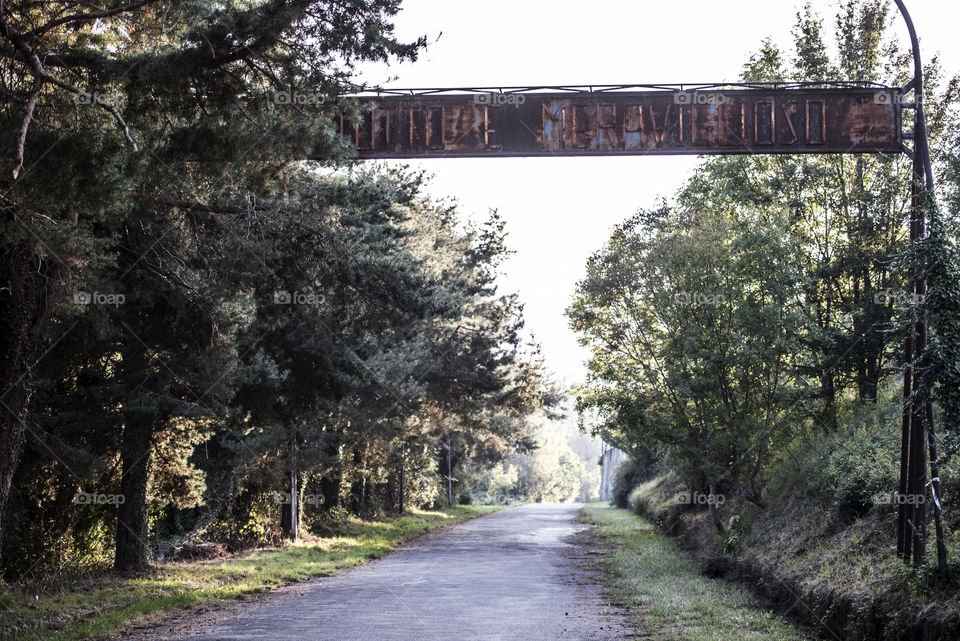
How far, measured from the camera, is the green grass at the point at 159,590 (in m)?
10.4

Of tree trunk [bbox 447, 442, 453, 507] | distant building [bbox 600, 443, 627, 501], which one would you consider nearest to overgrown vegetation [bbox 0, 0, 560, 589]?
tree trunk [bbox 447, 442, 453, 507]

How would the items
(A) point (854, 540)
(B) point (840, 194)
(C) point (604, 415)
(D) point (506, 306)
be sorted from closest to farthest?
(A) point (854, 540) < (C) point (604, 415) < (B) point (840, 194) < (D) point (506, 306)

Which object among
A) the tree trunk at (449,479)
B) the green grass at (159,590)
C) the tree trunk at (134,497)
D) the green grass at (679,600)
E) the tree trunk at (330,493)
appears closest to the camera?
the green grass at (679,600)

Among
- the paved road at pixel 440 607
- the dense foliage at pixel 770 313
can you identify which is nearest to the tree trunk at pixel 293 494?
the paved road at pixel 440 607

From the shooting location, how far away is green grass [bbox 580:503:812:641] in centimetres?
1024

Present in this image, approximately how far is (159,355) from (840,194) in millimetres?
19393

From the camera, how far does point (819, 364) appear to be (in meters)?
20.0

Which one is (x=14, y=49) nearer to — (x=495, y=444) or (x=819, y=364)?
(x=819, y=364)

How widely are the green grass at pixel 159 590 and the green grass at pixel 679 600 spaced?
20.8 feet

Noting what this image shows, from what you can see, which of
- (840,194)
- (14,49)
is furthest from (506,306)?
(14,49)

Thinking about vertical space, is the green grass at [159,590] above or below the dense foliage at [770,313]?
below

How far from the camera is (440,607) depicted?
1209 centimetres

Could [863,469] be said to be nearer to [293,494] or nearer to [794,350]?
[794,350]

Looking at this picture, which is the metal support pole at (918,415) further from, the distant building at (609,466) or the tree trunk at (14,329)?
the distant building at (609,466)
